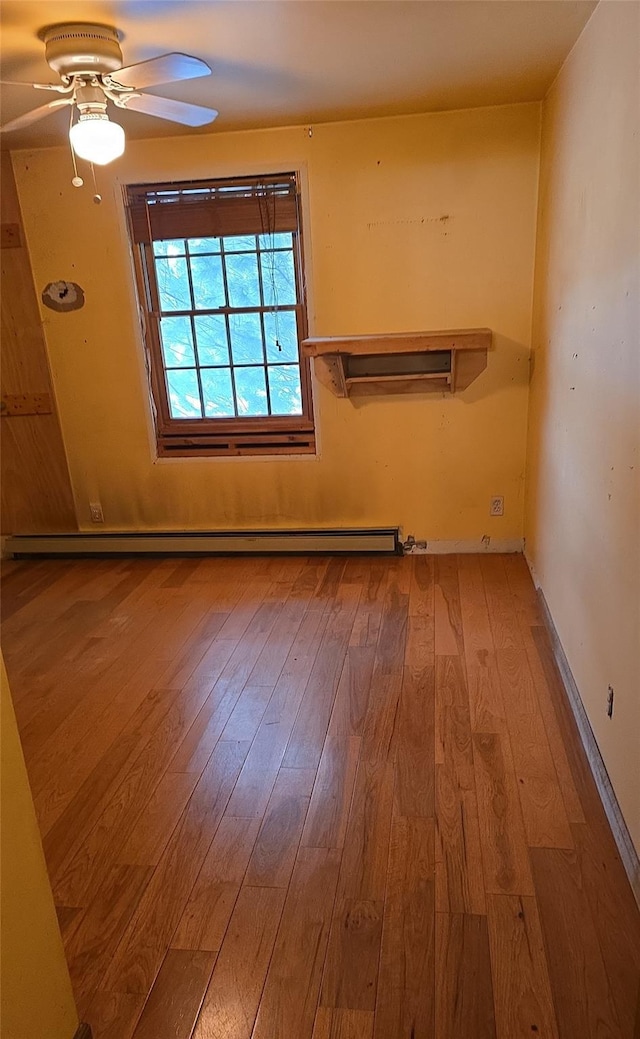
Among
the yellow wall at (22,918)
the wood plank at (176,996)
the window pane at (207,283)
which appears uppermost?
the window pane at (207,283)

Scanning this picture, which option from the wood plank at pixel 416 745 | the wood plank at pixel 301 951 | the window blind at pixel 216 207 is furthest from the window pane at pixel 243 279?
the wood plank at pixel 301 951

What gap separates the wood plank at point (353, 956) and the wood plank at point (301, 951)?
2 centimetres

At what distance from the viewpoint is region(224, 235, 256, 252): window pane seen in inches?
143

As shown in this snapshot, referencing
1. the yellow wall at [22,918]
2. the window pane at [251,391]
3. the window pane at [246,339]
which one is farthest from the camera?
the window pane at [251,391]

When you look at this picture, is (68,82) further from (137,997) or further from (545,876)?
(545,876)

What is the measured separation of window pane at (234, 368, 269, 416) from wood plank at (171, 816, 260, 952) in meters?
2.56

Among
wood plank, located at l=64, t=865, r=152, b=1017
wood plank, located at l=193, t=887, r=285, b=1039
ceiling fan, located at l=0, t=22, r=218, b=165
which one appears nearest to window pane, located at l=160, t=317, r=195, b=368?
ceiling fan, located at l=0, t=22, r=218, b=165

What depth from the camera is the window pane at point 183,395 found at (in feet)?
13.0

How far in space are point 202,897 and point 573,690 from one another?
146 cm

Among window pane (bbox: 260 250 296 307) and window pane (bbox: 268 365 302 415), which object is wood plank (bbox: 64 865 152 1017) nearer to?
window pane (bbox: 268 365 302 415)

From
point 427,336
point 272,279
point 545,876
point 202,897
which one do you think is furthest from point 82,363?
point 545,876

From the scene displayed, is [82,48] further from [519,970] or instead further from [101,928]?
[519,970]

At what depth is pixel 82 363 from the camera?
13.0 feet

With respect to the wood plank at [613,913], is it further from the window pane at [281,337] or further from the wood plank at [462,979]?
the window pane at [281,337]
